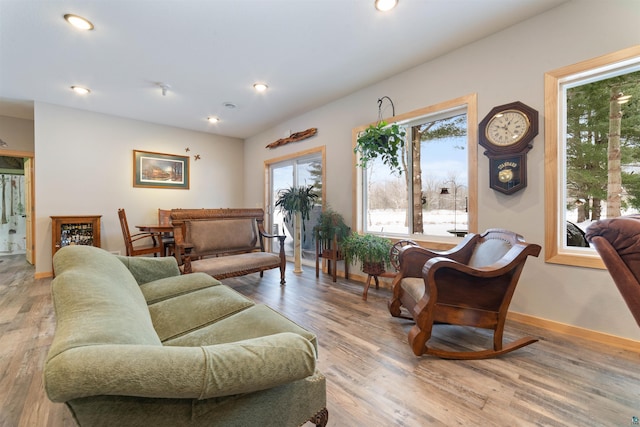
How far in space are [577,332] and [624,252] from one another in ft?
4.40

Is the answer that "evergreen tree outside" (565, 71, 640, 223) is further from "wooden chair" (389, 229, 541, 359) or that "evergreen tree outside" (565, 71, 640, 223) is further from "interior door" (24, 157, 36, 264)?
"interior door" (24, 157, 36, 264)

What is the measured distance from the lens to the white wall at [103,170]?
4.03 meters

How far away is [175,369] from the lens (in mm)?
645

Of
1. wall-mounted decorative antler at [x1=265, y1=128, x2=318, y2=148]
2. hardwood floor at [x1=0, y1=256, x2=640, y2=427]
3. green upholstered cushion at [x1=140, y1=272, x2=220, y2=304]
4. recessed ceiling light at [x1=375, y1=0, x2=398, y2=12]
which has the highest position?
recessed ceiling light at [x1=375, y1=0, x2=398, y2=12]

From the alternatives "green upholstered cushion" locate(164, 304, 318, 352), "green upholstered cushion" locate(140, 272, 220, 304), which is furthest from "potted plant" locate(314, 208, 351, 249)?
"green upholstered cushion" locate(164, 304, 318, 352)

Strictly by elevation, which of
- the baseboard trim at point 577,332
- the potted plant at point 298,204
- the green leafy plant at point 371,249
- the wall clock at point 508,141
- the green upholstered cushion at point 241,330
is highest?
the wall clock at point 508,141

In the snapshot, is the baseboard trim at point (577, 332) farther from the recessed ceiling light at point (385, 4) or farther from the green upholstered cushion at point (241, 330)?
the recessed ceiling light at point (385, 4)

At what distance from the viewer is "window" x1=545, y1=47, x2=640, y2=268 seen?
6.88 feet

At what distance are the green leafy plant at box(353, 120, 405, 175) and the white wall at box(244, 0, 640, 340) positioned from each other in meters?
0.33

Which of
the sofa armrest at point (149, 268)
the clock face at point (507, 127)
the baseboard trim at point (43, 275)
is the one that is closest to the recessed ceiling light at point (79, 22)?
the sofa armrest at point (149, 268)

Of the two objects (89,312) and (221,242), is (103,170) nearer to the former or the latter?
(221,242)

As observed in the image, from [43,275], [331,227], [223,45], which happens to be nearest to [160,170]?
[43,275]

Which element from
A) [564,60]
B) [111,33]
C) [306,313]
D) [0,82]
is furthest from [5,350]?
[564,60]

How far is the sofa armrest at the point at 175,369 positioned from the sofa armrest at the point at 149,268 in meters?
1.56
